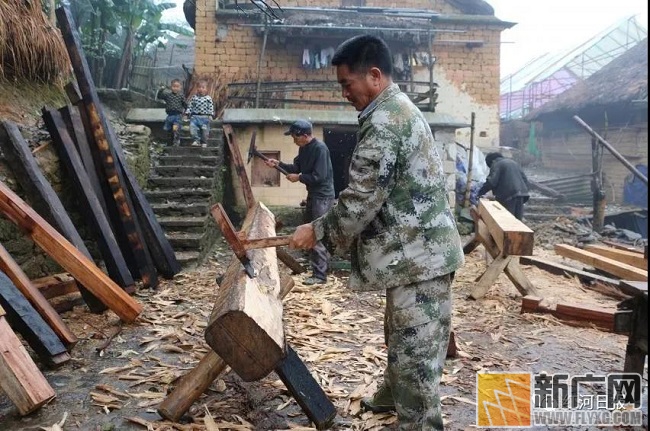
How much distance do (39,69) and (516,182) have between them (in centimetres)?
844

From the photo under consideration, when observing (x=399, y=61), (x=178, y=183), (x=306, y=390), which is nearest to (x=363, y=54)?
(x=306, y=390)

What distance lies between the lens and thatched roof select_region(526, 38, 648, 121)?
1661 cm

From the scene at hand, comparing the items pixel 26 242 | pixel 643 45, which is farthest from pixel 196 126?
pixel 643 45

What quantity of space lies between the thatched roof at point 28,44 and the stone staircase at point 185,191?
8.03 ft

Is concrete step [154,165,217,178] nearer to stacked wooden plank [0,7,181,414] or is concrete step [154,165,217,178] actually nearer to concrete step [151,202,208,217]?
concrete step [151,202,208,217]

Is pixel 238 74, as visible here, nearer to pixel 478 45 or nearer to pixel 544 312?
pixel 478 45

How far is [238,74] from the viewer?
48.6ft

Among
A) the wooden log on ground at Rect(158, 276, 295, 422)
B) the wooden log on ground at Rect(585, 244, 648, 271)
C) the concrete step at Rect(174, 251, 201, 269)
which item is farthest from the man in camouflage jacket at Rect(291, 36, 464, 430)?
the wooden log on ground at Rect(585, 244, 648, 271)

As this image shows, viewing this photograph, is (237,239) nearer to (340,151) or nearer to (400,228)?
(400,228)

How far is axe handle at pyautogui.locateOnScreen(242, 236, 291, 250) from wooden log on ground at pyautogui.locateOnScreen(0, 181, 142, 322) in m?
2.30

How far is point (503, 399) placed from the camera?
315cm

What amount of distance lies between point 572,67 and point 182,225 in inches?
1136

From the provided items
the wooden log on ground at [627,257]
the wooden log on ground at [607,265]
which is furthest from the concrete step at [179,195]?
the wooden log on ground at [627,257]

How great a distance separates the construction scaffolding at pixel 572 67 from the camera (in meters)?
26.8
